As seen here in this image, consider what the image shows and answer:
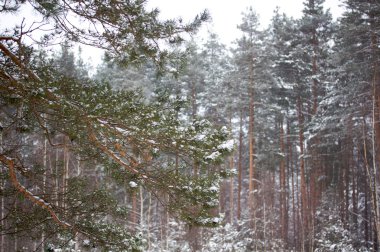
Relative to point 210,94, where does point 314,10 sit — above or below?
above

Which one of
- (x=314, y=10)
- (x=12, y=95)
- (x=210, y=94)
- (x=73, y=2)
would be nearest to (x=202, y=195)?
(x=12, y=95)

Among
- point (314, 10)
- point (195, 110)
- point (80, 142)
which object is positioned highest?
point (314, 10)

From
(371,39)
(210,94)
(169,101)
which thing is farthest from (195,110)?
(169,101)

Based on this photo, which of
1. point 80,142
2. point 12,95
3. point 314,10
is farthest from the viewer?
point 314,10

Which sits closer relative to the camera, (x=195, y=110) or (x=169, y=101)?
(x=169, y=101)

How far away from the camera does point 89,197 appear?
18.7 feet

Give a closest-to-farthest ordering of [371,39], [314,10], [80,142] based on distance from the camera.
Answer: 1. [80,142]
2. [371,39]
3. [314,10]

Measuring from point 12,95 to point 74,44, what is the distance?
3.84 ft

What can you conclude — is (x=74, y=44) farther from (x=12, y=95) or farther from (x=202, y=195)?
(x=202, y=195)

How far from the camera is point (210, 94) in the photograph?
2367 centimetres

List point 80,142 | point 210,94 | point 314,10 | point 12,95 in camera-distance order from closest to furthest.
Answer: point 12,95 → point 80,142 → point 314,10 → point 210,94

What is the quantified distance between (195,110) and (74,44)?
61.0 feet

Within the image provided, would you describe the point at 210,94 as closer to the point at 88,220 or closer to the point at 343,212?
the point at 343,212

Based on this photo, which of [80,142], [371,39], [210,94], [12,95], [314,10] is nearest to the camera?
[12,95]
